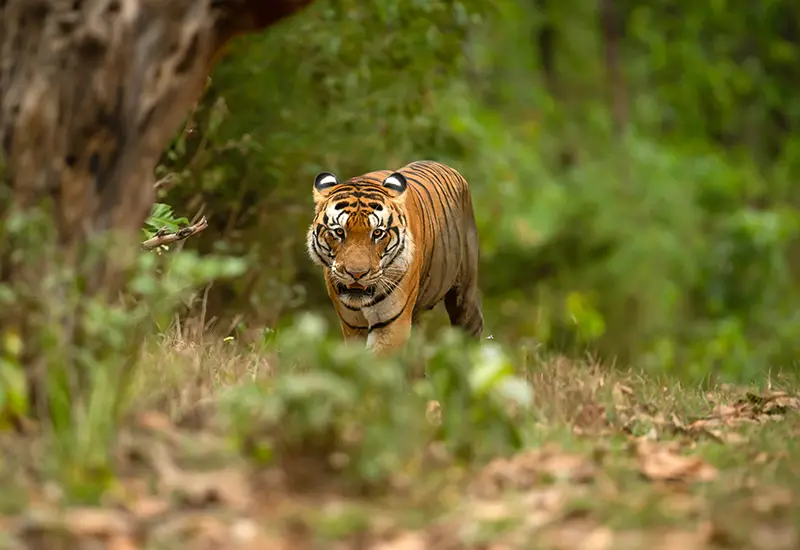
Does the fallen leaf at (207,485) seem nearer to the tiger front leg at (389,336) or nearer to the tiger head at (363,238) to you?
the tiger head at (363,238)

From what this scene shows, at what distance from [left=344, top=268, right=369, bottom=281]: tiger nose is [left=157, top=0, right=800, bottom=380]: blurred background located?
1.15m

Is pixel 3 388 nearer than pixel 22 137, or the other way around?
pixel 3 388

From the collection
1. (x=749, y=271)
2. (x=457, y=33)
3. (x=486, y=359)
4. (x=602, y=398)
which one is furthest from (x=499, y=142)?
(x=486, y=359)

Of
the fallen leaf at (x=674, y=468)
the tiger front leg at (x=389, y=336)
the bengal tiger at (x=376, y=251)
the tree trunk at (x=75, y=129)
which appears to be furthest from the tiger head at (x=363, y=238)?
the fallen leaf at (x=674, y=468)

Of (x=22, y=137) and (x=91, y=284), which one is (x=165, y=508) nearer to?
(x=91, y=284)

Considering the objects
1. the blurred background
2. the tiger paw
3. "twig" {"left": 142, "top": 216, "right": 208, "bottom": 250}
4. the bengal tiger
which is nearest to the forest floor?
the tiger paw

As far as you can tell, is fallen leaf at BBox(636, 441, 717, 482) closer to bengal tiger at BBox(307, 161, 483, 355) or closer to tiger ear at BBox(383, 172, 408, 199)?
bengal tiger at BBox(307, 161, 483, 355)

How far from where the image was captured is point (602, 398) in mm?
5340

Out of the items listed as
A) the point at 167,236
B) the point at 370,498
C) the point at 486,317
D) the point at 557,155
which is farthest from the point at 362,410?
the point at 557,155

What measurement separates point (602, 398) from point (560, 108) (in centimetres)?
1524

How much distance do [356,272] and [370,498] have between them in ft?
9.13

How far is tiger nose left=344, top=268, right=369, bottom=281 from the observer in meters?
6.17

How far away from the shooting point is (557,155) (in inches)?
813

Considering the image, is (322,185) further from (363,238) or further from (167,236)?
(167,236)
